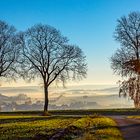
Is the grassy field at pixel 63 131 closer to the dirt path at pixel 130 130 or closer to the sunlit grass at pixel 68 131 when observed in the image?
the sunlit grass at pixel 68 131

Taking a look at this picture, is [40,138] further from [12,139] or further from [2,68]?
[2,68]

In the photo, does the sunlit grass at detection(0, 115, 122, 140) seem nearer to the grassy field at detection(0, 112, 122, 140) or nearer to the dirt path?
the grassy field at detection(0, 112, 122, 140)

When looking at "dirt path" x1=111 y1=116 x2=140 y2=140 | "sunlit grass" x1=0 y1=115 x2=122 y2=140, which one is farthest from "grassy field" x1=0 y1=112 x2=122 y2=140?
"dirt path" x1=111 y1=116 x2=140 y2=140

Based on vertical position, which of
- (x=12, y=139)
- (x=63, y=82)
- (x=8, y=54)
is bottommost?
(x=12, y=139)

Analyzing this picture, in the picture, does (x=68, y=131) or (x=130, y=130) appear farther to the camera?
(x=130, y=130)

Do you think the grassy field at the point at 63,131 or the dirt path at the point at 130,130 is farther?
the dirt path at the point at 130,130

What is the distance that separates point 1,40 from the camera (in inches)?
3278

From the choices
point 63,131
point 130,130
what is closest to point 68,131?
point 63,131

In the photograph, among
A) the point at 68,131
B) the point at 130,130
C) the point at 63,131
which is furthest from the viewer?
Answer: the point at 130,130

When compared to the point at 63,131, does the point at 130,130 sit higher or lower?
lower

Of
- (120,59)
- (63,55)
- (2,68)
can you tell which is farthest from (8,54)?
(120,59)

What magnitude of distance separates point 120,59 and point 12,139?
57.3m

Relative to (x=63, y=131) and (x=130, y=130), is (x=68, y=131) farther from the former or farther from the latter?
(x=130, y=130)

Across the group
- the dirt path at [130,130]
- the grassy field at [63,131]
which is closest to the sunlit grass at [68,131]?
the grassy field at [63,131]
